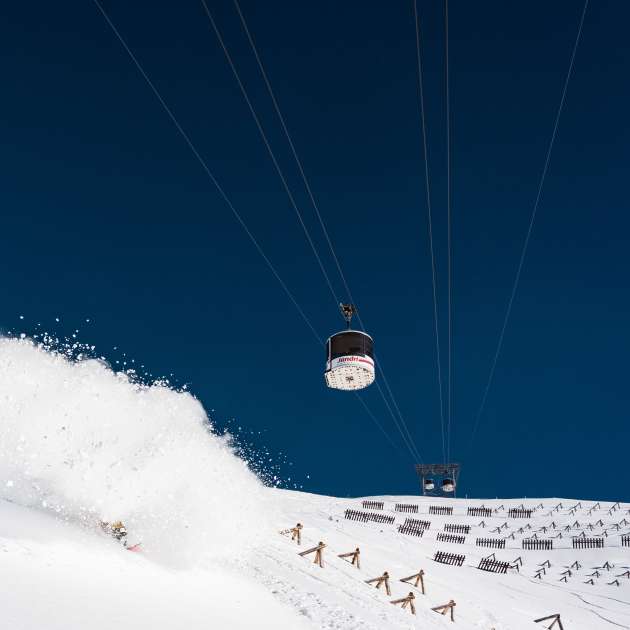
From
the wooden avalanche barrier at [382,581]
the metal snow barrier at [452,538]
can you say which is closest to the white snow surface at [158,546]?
the wooden avalanche barrier at [382,581]

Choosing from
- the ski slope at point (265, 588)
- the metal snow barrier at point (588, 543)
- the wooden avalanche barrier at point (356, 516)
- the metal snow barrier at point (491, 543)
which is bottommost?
the ski slope at point (265, 588)

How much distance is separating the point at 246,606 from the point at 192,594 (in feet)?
3.55

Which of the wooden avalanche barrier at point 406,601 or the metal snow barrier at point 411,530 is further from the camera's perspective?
the metal snow barrier at point 411,530

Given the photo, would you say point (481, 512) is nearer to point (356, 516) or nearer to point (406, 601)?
point (356, 516)

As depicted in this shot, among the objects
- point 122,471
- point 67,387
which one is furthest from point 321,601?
point 67,387

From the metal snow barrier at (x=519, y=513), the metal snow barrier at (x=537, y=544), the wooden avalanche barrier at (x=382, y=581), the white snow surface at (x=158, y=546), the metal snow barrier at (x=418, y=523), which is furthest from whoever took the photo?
the metal snow barrier at (x=519, y=513)

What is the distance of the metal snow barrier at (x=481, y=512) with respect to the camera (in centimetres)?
4871

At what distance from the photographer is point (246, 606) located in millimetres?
9266

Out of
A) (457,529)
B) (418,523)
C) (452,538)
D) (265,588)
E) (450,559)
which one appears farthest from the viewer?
(418,523)

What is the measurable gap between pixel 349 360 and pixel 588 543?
32.0m

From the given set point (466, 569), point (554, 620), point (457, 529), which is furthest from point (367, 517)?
point (554, 620)

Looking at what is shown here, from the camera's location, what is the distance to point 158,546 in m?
10.7

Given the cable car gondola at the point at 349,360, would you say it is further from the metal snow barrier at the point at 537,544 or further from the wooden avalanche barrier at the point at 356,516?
the metal snow barrier at the point at 537,544

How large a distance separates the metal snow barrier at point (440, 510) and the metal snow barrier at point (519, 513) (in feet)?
17.1
